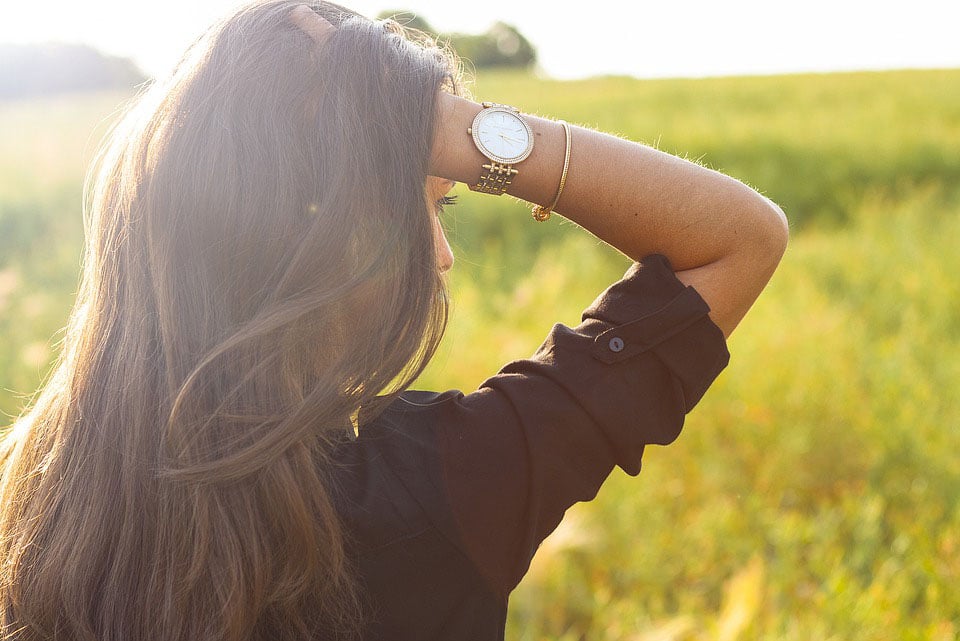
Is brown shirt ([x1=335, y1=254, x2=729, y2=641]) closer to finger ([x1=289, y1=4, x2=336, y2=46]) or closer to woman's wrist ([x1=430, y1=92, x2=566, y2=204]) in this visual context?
woman's wrist ([x1=430, y1=92, x2=566, y2=204])

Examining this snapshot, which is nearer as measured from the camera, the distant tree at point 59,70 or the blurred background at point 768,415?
the blurred background at point 768,415

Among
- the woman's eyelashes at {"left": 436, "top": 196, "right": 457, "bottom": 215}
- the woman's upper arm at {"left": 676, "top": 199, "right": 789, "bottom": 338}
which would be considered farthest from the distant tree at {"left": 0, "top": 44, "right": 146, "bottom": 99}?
the woman's upper arm at {"left": 676, "top": 199, "right": 789, "bottom": 338}

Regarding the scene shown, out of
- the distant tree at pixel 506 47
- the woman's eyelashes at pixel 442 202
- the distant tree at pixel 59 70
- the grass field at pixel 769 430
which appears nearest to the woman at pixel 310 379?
the woman's eyelashes at pixel 442 202

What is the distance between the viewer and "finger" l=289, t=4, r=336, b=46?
3.44 feet

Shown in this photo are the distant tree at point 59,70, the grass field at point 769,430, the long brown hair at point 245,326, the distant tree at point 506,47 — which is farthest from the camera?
the distant tree at point 506,47

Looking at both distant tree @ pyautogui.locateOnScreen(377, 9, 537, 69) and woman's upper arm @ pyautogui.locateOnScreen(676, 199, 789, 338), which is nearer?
woman's upper arm @ pyautogui.locateOnScreen(676, 199, 789, 338)

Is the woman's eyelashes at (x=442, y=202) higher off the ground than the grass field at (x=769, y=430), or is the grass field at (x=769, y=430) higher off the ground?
the woman's eyelashes at (x=442, y=202)

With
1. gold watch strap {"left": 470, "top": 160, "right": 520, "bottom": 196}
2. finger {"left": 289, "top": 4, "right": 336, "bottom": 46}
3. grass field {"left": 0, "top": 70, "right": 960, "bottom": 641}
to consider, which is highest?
finger {"left": 289, "top": 4, "right": 336, "bottom": 46}

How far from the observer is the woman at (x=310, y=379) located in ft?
3.36

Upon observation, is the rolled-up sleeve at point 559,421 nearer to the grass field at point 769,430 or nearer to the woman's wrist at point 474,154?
the woman's wrist at point 474,154

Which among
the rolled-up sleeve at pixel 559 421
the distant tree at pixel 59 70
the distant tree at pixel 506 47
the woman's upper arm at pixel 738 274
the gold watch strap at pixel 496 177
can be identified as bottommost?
the rolled-up sleeve at pixel 559 421

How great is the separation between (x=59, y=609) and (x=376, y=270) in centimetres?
60

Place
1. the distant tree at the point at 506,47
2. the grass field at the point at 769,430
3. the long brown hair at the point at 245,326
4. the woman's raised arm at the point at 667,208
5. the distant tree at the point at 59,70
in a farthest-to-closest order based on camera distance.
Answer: the distant tree at the point at 506,47, the distant tree at the point at 59,70, the grass field at the point at 769,430, the woman's raised arm at the point at 667,208, the long brown hair at the point at 245,326

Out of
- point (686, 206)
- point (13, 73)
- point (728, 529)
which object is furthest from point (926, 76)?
point (13, 73)
